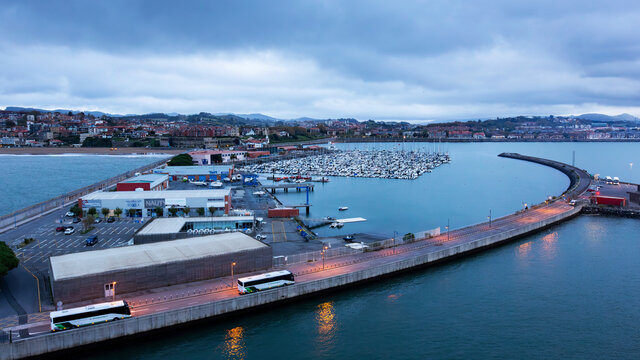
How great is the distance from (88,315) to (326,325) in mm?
6109

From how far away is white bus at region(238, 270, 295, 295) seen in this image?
38.9 ft

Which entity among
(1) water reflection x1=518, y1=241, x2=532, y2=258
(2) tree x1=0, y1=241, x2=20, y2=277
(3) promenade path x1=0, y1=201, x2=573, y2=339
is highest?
(2) tree x1=0, y1=241, x2=20, y2=277

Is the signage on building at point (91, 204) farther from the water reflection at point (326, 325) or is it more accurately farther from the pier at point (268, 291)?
the water reflection at point (326, 325)

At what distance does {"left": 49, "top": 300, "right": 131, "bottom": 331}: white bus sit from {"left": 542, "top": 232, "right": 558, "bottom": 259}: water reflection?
1687 centimetres

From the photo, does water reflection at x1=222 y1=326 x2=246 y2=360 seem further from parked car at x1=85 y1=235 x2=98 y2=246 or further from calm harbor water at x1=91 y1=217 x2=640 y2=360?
parked car at x1=85 y1=235 x2=98 y2=246

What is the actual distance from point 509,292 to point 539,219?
33.9 feet

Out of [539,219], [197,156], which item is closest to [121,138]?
[197,156]

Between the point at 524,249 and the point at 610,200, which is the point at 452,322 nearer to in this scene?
the point at 524,249

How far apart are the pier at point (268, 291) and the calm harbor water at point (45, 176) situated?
2299cm

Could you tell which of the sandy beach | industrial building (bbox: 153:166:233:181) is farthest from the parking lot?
the sandy beach

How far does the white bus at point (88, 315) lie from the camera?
9.50 m

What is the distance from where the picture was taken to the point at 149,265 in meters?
11.7

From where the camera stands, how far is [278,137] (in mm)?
98938

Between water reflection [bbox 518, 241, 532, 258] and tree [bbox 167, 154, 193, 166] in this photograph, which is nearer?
water reflection [bbox 518, 241, 532, 258]
